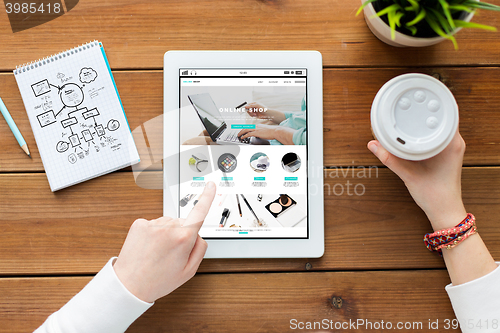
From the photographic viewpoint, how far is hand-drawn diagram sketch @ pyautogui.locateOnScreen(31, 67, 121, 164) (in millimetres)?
585

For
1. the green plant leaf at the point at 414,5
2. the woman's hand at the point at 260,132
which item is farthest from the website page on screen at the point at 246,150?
the green plant leaf at the point at 414,5

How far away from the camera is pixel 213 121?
22.6 inches

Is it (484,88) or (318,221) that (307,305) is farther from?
(484,88)

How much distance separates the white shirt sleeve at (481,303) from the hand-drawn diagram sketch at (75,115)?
68cm

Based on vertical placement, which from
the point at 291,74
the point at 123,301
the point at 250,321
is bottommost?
the point at 250,321

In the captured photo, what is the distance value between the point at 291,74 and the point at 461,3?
0.27 meters

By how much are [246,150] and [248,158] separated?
0.6 inches

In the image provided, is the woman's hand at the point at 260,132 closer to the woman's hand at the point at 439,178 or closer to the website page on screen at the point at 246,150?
the website page on screen at the point at 246,150

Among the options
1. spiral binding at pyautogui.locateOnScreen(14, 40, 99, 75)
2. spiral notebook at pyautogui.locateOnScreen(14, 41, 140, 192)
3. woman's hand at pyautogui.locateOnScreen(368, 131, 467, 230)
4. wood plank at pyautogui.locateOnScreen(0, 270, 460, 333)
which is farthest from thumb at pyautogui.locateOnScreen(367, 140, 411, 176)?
spiral binding at pyautogui.locateOnScreen(14, 40, 99, 75)

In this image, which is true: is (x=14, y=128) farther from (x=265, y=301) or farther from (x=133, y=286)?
(x=265, y=301)

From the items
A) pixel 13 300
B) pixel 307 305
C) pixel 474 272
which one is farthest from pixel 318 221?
pixel 13 300

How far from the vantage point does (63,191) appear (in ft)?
1.94

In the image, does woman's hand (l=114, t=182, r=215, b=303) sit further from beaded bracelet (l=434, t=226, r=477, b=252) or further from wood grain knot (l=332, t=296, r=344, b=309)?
beaded bracelet (l=434, t=226, r=477, b=252)

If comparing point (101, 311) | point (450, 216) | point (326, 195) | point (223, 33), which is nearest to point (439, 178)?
point (450, 216)
